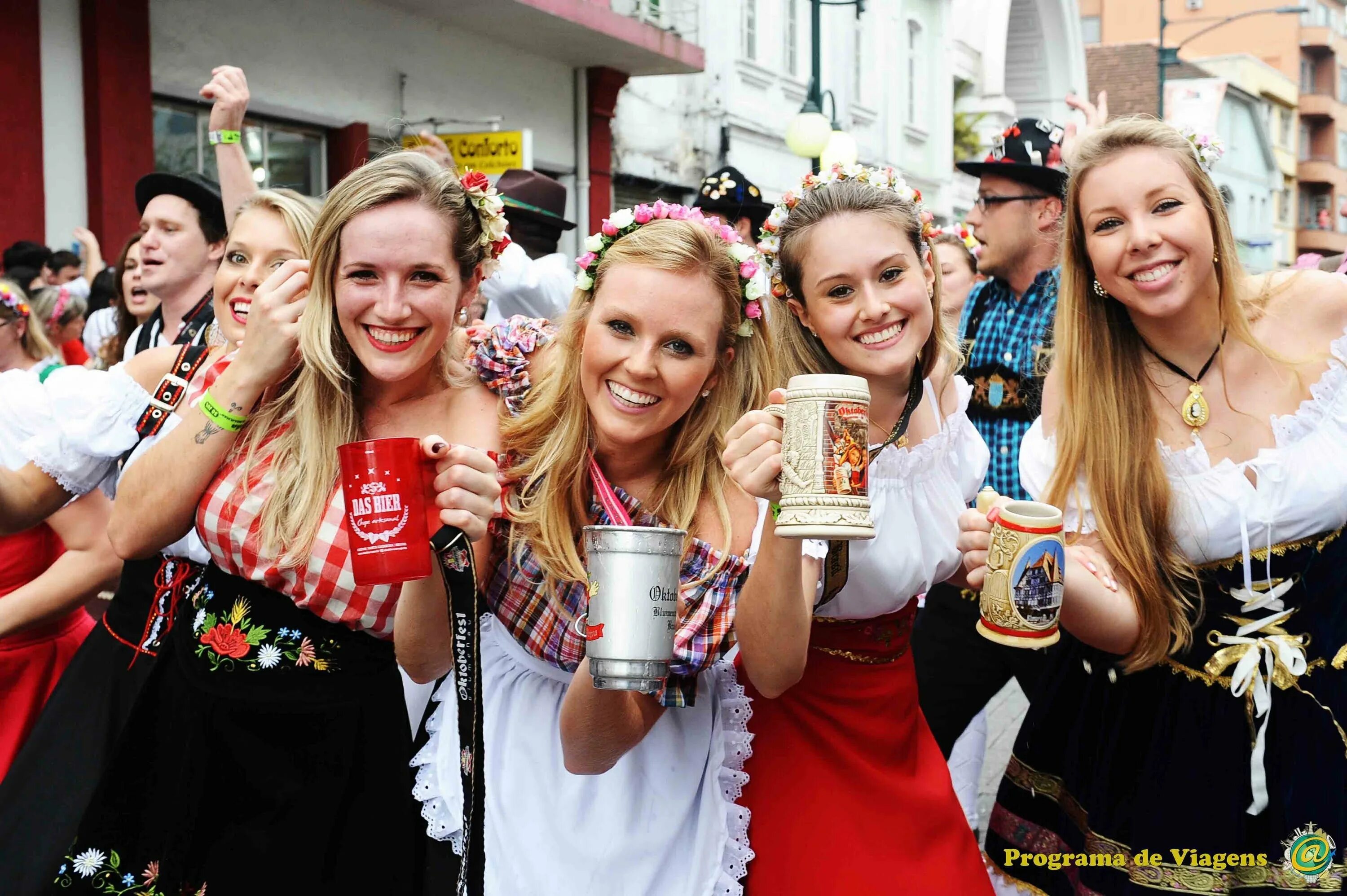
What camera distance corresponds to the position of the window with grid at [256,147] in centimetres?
1027

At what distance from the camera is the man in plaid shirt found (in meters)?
4.40

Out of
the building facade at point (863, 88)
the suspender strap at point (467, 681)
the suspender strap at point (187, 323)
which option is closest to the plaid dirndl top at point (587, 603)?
the suspender strap at point (467, 681)

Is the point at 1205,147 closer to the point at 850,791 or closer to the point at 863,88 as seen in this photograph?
the point at 850,791

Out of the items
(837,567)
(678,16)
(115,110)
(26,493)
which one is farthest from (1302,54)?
(26,493)

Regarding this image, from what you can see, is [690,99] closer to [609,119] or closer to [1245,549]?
[609,119]

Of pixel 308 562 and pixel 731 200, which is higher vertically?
pixel 731 200

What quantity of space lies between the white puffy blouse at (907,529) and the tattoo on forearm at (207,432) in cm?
134

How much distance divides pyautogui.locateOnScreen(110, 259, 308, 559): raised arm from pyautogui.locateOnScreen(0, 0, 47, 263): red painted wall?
7210 millimetres

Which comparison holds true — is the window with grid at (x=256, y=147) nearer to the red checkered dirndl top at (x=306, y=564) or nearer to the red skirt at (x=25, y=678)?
the red skirt at (x=25, y=678)

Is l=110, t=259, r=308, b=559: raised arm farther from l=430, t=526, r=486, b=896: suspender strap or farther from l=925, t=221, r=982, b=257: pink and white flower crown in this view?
l=925, t=221, r=982, b=257: pink and white flower crown

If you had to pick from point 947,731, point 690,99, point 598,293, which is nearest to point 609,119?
point 690,99

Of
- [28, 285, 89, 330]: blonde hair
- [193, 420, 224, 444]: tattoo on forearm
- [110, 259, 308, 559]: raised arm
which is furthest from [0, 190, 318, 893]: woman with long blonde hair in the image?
[28, 285, 89, 330]: blonde hair

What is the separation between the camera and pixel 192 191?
15.7 feet

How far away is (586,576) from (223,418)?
2.86ft
